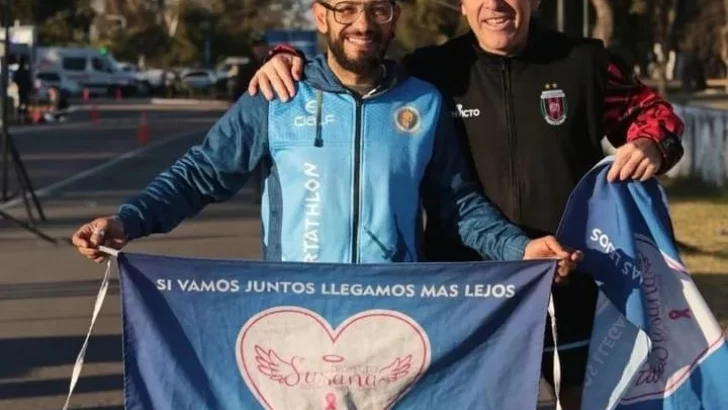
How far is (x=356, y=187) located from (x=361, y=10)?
19.7 inches

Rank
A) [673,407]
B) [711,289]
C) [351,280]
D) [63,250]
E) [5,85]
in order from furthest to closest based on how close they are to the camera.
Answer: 1. [5,85]
2. [63,250]
3. [711,289]
4. [673,407]
5. [351,280]

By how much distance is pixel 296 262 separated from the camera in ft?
15.0

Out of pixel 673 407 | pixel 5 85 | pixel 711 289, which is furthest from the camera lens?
pixel 5 85

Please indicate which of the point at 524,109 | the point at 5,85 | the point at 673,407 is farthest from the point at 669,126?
the point at 5,85

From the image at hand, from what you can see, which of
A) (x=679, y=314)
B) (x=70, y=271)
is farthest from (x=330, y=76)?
(x=70, y=271)

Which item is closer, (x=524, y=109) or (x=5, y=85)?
(x=524, y=109)

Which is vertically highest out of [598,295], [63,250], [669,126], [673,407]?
[669,126]

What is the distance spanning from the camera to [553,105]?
4.98 m

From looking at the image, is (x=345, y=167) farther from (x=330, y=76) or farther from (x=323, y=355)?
(x=323, y=355)

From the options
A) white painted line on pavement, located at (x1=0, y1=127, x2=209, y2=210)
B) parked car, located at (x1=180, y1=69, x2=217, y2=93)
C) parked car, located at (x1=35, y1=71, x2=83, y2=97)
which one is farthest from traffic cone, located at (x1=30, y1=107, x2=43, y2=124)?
parked car, located at (x1=180, y1=69, x2=217, y2=93)

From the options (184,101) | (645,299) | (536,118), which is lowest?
(184,101)

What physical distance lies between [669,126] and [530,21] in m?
0.56

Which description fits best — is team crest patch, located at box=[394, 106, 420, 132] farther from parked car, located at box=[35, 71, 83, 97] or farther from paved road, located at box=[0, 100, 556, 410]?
parked car, located at box=[35, 71, 83, 97]

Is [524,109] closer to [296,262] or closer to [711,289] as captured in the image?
[296,262]
